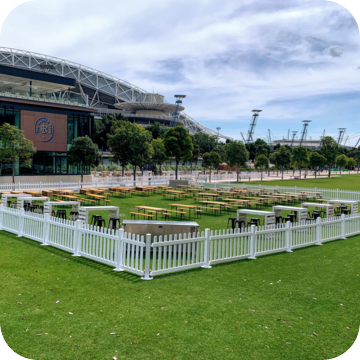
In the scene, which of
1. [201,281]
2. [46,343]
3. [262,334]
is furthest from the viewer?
[201,281]

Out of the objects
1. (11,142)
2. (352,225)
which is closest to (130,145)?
(11,142)

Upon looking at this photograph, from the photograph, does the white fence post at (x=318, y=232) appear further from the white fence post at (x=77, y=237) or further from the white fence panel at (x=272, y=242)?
the white fence post at (x=77, y=237)

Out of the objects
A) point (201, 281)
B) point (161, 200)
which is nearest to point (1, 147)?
point (161, 200)

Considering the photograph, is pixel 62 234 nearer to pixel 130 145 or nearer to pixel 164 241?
pixel 164 241

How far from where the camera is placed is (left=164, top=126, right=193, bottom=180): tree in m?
44.2

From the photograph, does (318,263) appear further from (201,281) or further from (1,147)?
(1,147)

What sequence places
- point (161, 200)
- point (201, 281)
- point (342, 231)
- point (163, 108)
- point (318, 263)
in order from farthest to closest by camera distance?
1. point (163, 108)
2. point (161, 200)
3. point (342, 231)
4. point (318, 263)
5. point (201, 281)

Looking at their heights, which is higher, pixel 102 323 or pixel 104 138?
pixel 104 138

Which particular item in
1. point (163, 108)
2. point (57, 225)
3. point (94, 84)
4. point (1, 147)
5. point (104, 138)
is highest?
point (94, 84)

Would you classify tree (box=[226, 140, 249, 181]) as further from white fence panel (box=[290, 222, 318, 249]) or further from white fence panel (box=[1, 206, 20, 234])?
white fence panel (box=[1, 206, 20, 234])

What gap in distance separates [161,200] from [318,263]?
17.6m

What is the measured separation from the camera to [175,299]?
6965 mm

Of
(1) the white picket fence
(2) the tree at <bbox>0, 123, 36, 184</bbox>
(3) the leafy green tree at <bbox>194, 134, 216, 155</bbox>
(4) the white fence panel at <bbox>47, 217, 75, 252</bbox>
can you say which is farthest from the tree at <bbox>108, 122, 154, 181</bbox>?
(3) the leafy green tree at <bbox>194, 134, 216, 155</bbox>

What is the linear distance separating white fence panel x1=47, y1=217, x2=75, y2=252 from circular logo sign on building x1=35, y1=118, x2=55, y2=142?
27.0m
